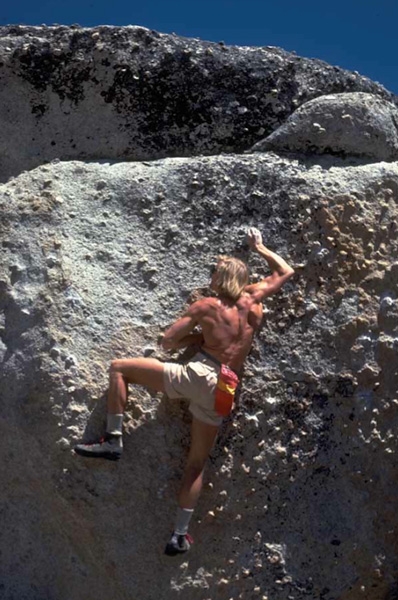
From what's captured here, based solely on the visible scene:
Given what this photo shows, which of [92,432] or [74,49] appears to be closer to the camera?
[92,432]

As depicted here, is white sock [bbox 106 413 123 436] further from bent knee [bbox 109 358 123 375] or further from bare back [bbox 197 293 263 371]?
bare back [bbox 197 293 263 371]

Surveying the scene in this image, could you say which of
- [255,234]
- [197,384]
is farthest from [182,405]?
[255,234]

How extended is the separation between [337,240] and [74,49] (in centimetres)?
132

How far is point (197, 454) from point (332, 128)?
4.82 feet

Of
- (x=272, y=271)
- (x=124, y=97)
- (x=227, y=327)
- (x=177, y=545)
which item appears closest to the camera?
(x=177, y=545)

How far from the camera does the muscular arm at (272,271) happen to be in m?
3.99

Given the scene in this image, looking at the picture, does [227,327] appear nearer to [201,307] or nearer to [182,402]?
[201,307]

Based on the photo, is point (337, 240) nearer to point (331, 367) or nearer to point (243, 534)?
point (331, 367)

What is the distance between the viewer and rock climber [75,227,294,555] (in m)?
3.82

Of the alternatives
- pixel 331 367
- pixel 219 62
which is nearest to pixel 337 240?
pixel 331 367

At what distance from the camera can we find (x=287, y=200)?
4230 mm

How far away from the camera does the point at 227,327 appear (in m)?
3.91

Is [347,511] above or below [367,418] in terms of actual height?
below

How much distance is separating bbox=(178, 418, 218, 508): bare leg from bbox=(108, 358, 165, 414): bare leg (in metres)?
0.20
